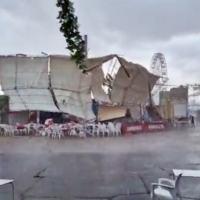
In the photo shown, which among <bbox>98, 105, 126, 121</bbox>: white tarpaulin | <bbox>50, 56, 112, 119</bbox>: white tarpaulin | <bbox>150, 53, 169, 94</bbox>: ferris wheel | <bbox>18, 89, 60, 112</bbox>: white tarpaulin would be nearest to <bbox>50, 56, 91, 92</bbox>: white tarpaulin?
<bbox>50, 56, 112, 119</bbox>: white tarpaulin

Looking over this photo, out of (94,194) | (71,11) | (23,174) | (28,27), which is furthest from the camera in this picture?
(23,174)

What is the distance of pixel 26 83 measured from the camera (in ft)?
49.6

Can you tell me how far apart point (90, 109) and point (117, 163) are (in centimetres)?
967

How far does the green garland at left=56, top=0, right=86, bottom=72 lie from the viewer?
1.16 meters

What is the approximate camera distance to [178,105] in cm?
1786

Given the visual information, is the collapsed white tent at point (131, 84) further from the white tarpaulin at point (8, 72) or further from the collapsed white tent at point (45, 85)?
the white tarpaulin at point (8, 72)

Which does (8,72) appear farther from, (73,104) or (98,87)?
(98,87)

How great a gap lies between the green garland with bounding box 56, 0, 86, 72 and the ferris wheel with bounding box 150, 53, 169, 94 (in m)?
16.5

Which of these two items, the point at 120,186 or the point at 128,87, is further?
the point at 128,87

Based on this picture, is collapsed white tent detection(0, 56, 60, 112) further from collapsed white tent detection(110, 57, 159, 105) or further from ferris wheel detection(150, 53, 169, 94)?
ferris wheel detection(150, 53, 169, 94)

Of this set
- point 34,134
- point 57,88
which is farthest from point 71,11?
point 57,88

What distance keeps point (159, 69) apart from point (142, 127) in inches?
258

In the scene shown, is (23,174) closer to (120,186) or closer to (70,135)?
(120,186)

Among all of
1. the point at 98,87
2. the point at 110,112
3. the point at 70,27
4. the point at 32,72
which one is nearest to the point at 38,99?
the point at 32,72
